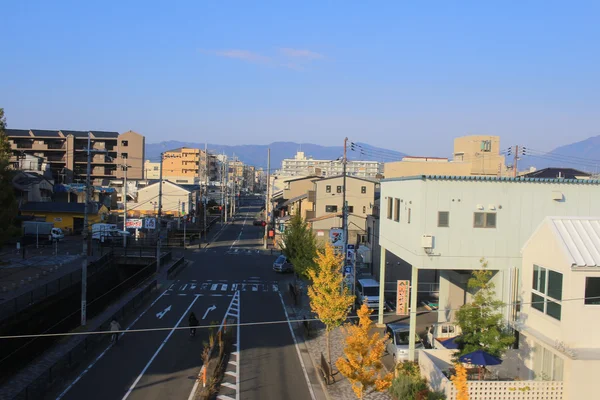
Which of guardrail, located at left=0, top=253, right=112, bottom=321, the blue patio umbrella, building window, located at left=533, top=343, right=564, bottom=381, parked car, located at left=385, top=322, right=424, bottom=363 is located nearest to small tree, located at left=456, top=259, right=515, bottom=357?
the blue patio umbrella

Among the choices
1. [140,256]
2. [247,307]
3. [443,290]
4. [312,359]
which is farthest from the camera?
[140,256]

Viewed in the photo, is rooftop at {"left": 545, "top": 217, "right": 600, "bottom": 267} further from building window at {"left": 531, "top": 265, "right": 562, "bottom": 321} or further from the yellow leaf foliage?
the yellow leaf foliage

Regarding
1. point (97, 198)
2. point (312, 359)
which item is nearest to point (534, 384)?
point (312, 359)

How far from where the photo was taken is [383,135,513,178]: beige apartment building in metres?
43.2

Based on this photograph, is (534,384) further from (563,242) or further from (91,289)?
(91,289)

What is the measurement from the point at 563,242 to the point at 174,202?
64.5 meters

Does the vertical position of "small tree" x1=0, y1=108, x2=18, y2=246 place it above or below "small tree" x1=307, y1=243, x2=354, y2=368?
above

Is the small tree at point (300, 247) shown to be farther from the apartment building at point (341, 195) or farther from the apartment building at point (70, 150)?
the apartment building at point (70, 150)

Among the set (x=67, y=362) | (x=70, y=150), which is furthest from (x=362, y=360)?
(x=70, y=150)

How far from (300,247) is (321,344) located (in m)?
11.8

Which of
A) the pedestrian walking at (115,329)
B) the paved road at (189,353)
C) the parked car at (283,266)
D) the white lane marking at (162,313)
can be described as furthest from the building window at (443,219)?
the parked car at (283,266)

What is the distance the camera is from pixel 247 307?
94.0 ft

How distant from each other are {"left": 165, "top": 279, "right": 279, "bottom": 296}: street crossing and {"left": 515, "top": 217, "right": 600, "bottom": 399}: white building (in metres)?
20.9

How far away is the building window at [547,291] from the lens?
1405 centimetres
